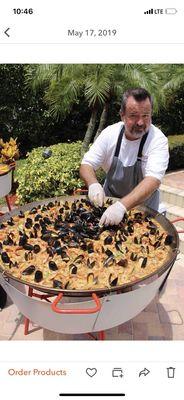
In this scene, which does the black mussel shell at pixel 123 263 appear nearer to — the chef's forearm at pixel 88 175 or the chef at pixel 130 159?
the chef at pixel 130 159

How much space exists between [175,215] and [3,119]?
5887mm

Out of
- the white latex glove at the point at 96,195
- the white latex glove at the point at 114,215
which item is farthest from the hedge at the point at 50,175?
the white latex glove at the point at 114,215

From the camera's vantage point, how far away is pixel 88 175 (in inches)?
145

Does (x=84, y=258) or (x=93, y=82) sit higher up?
(x=93, y=82)

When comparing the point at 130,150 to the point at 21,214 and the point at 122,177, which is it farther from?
the point at 21,214

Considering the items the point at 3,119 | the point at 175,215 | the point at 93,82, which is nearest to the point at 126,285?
the point at 175,215

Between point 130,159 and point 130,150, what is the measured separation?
90mm

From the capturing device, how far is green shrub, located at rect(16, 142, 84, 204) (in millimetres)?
6301

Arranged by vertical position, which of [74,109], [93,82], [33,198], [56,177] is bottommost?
[33,198]

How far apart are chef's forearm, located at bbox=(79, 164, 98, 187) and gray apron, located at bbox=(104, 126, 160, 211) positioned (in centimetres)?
26
